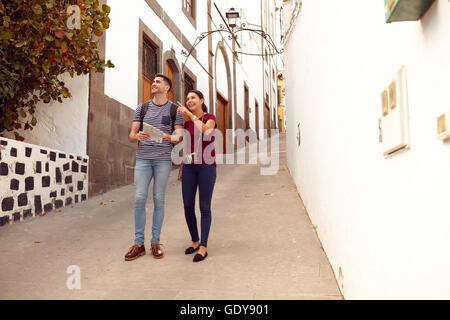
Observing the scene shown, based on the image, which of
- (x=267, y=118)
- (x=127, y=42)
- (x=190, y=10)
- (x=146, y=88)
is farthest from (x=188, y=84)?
(x=267, y=118)

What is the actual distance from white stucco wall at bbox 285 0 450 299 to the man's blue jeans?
1.58 m

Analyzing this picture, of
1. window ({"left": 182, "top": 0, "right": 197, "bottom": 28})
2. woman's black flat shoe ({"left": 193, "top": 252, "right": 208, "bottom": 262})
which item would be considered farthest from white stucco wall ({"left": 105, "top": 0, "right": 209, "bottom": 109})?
woman's black flat shoe ({"left": 193, "top": 252, "right": 208, "bottom": 262})

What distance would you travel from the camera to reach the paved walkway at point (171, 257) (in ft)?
11.1

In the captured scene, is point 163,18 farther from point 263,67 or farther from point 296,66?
point 263,67

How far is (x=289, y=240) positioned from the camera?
4.77m

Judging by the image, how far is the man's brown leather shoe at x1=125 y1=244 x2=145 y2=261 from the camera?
413cm

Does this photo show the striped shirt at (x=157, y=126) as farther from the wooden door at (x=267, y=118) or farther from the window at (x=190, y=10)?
the wooden door at (x=267, y=118)

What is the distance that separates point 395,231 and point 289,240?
2.94m

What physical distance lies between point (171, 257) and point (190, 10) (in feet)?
33.3

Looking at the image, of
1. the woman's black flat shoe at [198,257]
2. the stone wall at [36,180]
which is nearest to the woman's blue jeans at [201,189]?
the woman's black flat shoe at [198,257]

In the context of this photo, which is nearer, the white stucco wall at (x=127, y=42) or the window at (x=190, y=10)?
the white stucco wall at (x=127, y=42)

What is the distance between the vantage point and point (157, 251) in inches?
167
